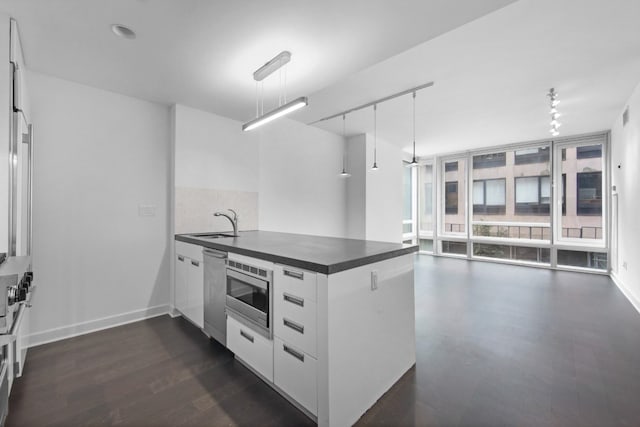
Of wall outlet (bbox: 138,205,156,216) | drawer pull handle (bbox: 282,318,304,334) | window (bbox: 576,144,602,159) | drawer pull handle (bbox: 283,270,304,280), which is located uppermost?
window (bbox: 576,144,602,159)

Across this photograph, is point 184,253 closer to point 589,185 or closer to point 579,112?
point 579,112

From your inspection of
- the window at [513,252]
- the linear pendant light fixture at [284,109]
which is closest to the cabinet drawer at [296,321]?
the linear pendant light fixture at [284,109]

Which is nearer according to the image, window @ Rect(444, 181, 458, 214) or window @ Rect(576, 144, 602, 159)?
window @ Rect(576, 144, 602, 159)

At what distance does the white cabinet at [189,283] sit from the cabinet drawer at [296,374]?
Answer: 1.27m

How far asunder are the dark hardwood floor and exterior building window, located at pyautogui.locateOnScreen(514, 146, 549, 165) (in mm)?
3734

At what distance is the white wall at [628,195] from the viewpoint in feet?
11.4

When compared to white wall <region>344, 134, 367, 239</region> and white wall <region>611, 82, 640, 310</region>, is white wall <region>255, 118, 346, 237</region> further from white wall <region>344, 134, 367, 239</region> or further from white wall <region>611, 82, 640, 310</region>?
white wall <region>611, 82, 640, 310</region>

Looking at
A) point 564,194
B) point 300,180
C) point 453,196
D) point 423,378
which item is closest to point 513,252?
point 564,194

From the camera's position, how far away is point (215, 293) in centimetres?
242

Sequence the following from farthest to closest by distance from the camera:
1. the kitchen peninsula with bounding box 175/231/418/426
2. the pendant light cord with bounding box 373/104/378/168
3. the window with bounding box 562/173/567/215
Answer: the window with bounding box 562/173/567/215 → the pendant light cord with bounding box 373/104/378/168 → the kitchen peninsula with bounding box 175/231/418/426

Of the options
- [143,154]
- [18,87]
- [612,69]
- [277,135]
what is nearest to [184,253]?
[143,154]

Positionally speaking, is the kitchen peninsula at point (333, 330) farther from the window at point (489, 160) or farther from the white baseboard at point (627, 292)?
the window at point (489, 160)

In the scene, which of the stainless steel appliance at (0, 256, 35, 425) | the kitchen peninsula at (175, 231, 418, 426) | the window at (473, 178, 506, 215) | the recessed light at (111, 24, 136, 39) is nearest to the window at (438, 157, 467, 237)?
the window at (473, 178, 506, 215)

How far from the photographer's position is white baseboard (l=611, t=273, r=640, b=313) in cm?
350
